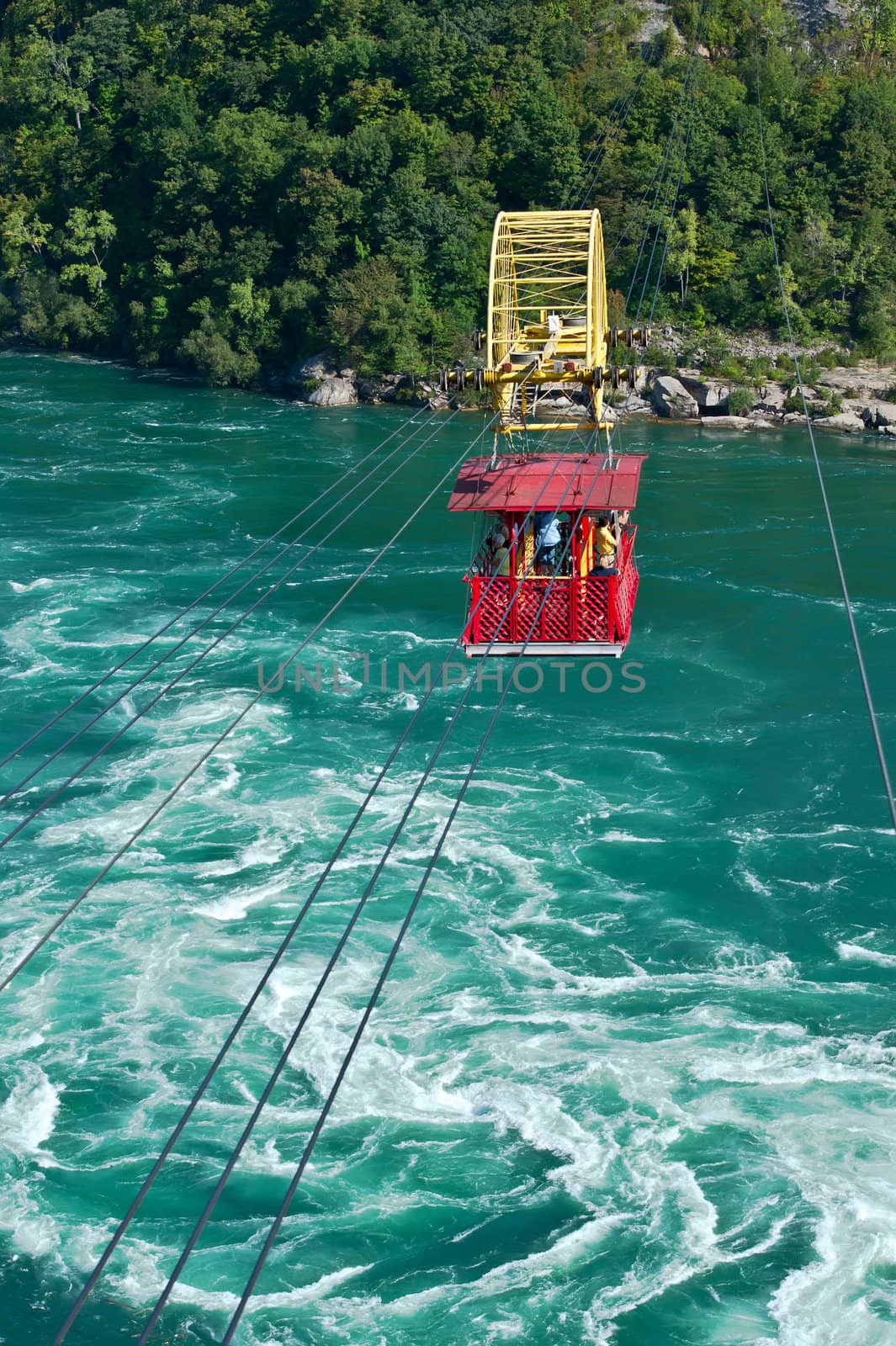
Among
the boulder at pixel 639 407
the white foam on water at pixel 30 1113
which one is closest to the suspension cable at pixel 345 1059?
the white foam on water at pixel 30 1113

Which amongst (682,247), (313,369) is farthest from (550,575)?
(682,247)

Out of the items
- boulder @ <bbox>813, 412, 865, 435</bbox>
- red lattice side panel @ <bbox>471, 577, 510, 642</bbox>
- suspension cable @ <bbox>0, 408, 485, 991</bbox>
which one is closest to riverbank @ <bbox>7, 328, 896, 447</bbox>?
boulder @ <bbox>813, 412, 865, 435</bbox>

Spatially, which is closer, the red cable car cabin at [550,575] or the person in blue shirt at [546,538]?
the red cable car cabin at [550,575]

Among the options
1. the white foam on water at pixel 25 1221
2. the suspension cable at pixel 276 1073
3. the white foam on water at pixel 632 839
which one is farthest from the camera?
the white foam on water at pixel 632 839

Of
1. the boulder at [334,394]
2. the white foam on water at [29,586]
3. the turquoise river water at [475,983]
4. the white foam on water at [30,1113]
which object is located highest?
the boulder at [334,394]

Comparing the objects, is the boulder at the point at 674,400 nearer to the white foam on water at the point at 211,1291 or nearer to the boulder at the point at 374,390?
the boulder at the point at 374,390

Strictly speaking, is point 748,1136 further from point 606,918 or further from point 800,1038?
point 606,918

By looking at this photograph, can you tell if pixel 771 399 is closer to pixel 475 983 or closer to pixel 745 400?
pixel 745 400
